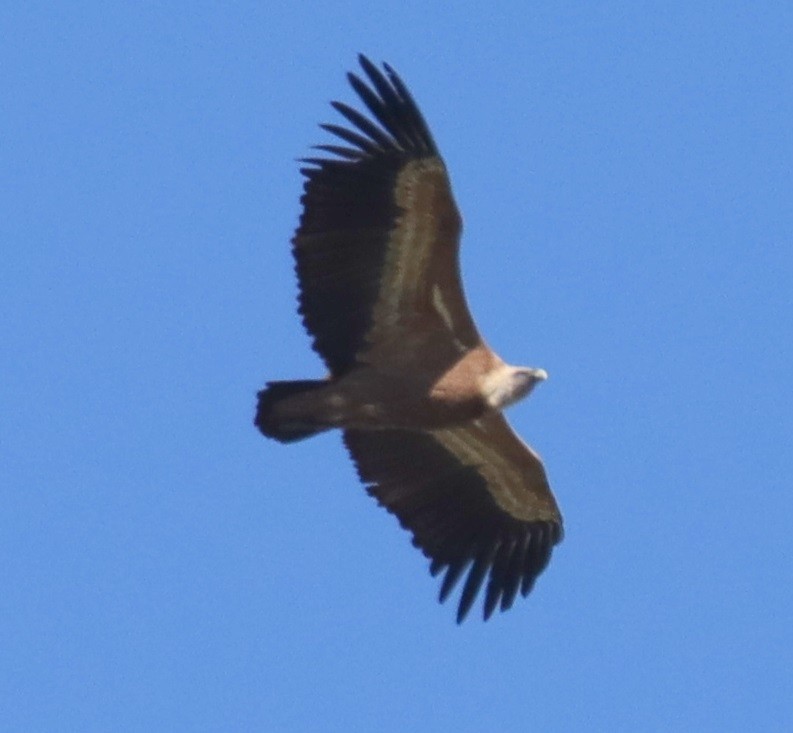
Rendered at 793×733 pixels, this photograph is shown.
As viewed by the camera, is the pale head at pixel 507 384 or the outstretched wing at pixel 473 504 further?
the outstretched wing at pixel 473 504

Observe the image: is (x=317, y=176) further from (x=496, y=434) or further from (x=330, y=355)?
(x=496, y=434)

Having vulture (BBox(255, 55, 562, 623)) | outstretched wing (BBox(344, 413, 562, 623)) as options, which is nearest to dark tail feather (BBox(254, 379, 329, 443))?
vulture (BBox(255, 55, 562, 623))

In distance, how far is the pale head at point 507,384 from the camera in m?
19.1

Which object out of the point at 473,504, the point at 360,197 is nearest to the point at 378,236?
the point at 360,197

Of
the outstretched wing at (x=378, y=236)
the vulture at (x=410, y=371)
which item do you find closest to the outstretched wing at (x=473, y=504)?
the vulture at (x=410, y=371)

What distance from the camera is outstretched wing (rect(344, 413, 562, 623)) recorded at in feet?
65.8

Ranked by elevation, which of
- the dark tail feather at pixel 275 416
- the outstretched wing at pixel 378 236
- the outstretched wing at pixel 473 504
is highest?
the outstretched wing at pixel 378 236

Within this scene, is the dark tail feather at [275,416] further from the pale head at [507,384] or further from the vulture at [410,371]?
the pale head at [507,384]

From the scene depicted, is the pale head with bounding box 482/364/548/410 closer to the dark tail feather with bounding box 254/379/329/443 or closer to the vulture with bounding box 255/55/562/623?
the vulture with bounding box 255/55/562/623

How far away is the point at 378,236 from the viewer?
18891 mm

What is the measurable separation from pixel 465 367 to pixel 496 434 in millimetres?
989

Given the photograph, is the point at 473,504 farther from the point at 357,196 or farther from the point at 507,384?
the point at 357,196

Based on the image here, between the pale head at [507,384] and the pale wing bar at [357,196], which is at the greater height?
the pale wing bar at [357,196]

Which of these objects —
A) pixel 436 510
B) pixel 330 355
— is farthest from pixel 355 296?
pixel 436 510
